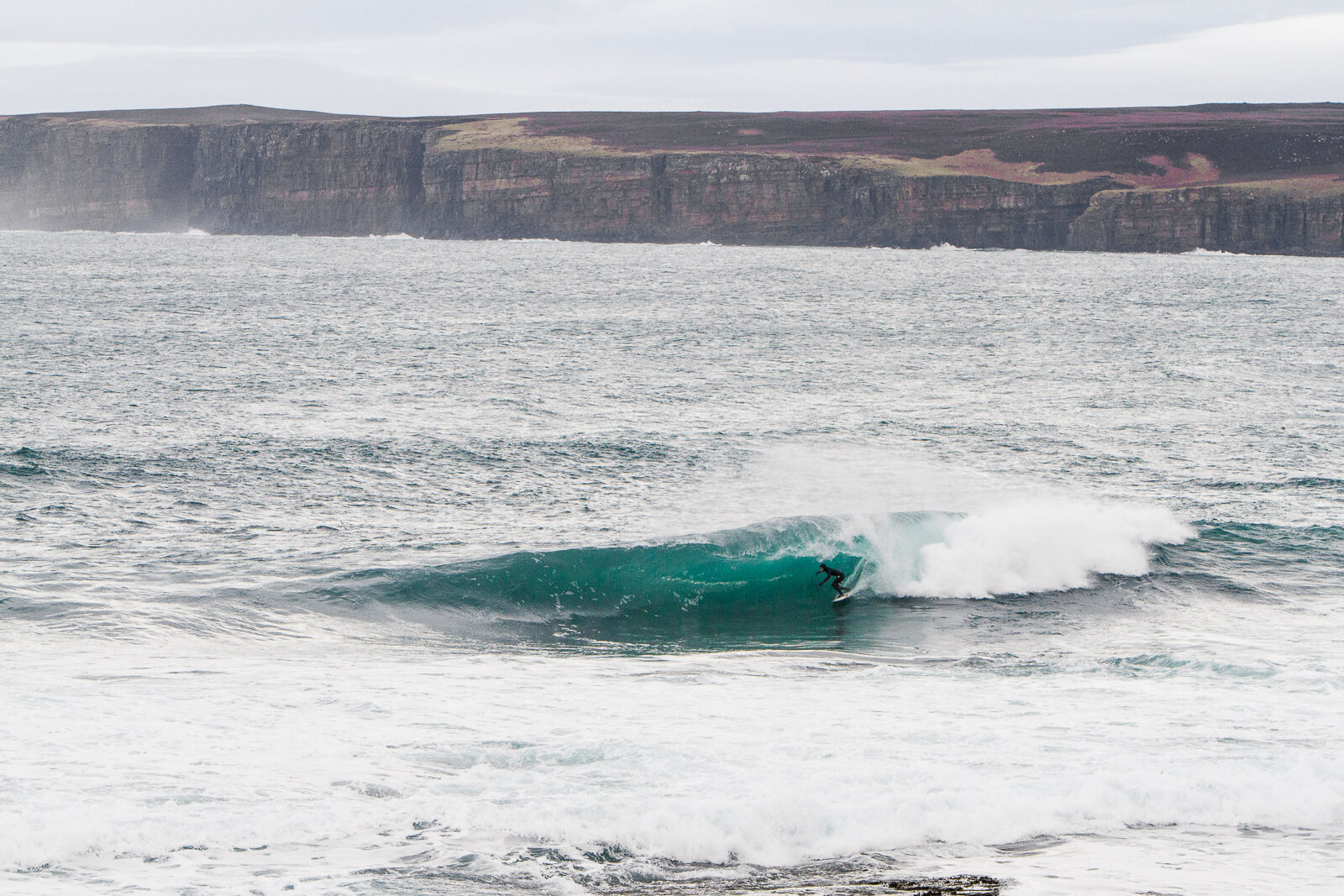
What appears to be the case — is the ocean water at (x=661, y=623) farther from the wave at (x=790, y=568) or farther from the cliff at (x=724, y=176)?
the cliff at (x=724, y=176)

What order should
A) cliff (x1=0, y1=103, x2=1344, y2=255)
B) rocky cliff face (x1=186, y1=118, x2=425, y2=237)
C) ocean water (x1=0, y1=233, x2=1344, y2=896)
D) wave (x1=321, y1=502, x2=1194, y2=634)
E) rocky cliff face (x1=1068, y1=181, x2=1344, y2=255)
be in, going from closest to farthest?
ocean water (x1=0, y1=233, x2=1344, y2=896)
wave (x1=321, y1=502, x2=1194, y2=634)
rocky cliff face (x1=1068, y1=181, x2=1344, y2=255)
cliff (x1=0, y1=103, x2=1344, y2=255)
rocky cliff face (x1=186, y1=118, x2=425, y2=237)

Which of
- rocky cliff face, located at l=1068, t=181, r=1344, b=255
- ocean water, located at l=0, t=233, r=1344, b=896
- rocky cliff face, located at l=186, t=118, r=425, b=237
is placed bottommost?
ocean water, located at l=0, t=233, r=1344, b=896

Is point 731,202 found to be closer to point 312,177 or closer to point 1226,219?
point 1226,219

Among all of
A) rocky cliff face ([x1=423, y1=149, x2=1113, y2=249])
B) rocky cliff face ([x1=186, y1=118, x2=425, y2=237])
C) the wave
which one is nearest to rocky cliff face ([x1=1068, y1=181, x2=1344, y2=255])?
rocky cliff face ([x1=423, y1=149, x2=1113, y2=249])

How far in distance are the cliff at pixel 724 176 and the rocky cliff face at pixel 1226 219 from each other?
0.20 m

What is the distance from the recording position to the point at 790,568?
800 inches

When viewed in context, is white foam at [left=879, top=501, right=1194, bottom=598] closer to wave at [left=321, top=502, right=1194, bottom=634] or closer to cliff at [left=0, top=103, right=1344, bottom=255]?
wave at [left=321, top=502, right=1194, bottom=634]

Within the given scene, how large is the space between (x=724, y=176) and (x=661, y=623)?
139153 millimetres

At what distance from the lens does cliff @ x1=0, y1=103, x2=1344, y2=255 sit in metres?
138

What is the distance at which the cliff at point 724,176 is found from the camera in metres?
138

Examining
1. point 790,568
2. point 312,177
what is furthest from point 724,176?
point 790,568

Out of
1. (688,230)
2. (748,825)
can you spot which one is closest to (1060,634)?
(748,825)

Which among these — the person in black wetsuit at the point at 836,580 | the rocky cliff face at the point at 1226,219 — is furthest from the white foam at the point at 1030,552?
the rocky cliff face at the point at 1226,219

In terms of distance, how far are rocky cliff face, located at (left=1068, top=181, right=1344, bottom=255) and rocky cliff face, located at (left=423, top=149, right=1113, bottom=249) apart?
16.8 ft
